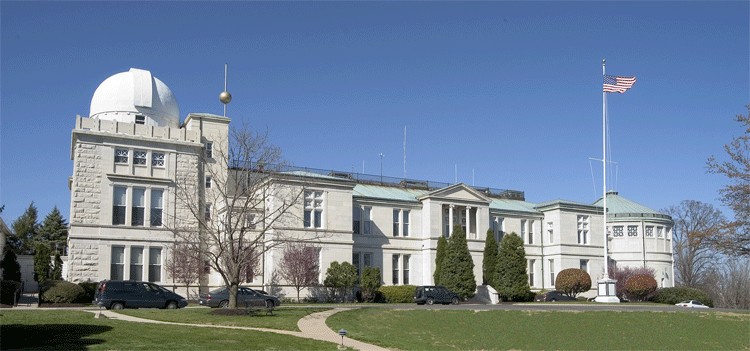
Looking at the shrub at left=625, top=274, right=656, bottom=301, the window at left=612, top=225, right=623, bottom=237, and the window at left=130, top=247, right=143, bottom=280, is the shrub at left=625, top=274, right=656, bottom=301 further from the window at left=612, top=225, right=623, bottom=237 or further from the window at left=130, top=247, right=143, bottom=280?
the window at left=130, top=247, right=143, bottom=280

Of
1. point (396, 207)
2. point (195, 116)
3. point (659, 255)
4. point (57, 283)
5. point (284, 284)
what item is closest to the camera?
point (57, 283)

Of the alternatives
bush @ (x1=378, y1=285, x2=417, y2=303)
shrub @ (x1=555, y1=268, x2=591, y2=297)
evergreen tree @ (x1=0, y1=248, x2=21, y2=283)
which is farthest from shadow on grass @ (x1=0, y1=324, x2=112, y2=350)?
shrub @ (x1=555, y1=268, x2=591, y2=297)

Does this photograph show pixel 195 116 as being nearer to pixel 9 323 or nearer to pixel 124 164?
pixel 124 164

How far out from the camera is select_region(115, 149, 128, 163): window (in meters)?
48.9

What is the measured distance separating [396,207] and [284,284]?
1286cm

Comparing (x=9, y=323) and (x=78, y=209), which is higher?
(x=78, y=209)

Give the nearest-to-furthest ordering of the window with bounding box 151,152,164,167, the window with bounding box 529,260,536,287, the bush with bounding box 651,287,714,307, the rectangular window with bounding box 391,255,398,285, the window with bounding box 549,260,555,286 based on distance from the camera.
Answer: the window with bounding box 151,152,164,167 → the bush with bounding box 651,287,714,307 → the rectangular window with bounding box 391,255,398,285 → the window with bounding box 529,260,536,287 → the window with bounding box 549,260,555,286

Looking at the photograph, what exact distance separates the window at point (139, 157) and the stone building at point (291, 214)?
0.10 meters

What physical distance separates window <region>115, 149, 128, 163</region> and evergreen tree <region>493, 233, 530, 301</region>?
29.9 m

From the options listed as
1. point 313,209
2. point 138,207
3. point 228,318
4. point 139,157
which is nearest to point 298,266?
point 313,209

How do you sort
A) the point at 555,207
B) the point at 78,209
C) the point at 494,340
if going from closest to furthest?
the point at 494,340 → the point at 78,209 → the point at 555,207

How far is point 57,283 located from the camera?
3891 centimetres

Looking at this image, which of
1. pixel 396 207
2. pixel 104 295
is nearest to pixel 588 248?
pixel 396 207

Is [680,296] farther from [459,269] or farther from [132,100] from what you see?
[132,100]
